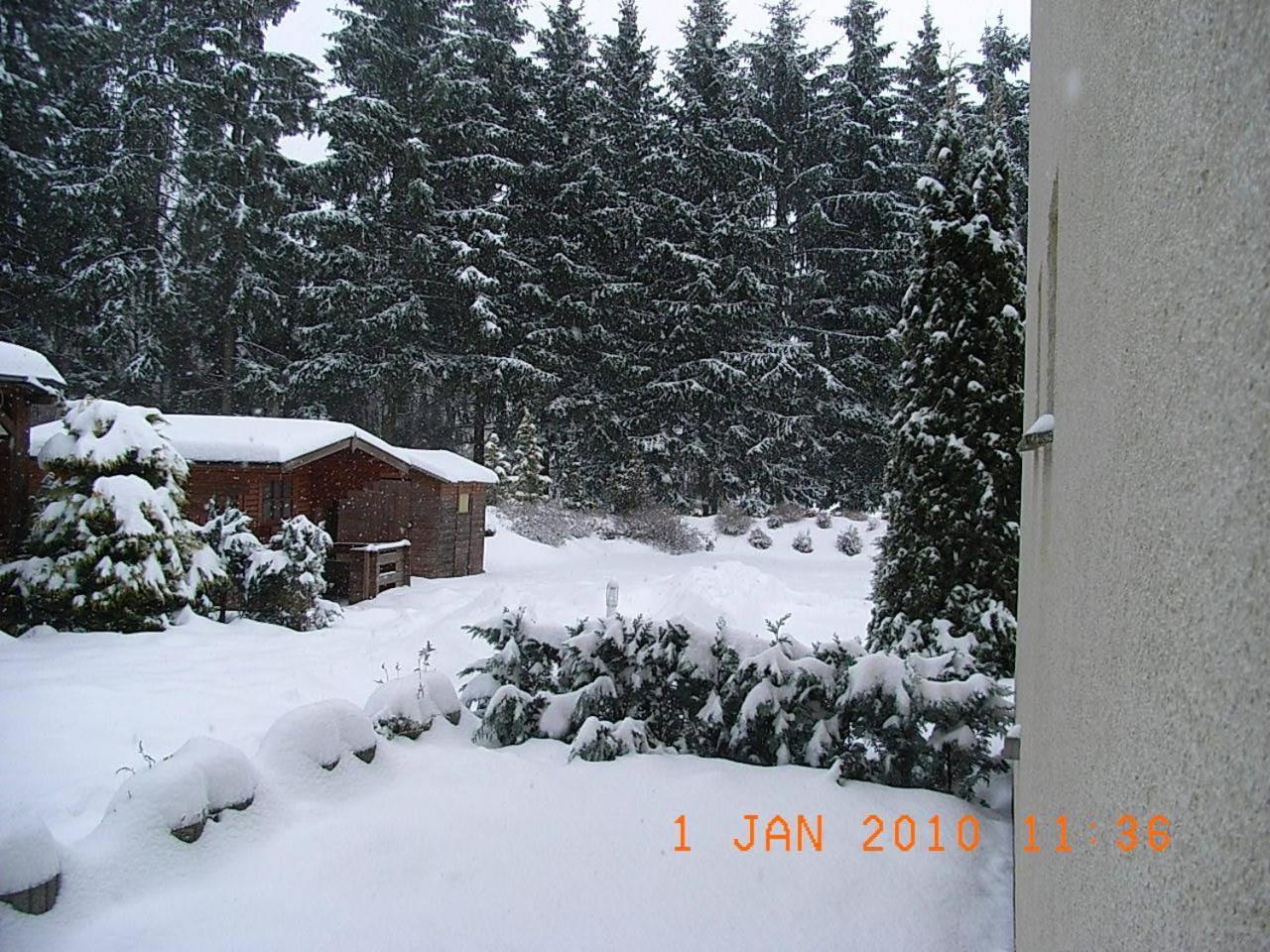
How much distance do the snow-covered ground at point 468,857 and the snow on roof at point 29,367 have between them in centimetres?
156

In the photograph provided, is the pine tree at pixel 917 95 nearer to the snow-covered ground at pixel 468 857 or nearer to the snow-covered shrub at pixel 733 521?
the snow-covered shrub at pixel 733 521

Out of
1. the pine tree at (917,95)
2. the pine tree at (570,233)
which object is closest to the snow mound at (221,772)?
the pine tree at (570,233)

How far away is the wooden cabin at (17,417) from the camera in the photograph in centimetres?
396

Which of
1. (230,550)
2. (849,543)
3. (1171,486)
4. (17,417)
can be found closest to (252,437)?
(230,550)

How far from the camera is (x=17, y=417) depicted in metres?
4.34

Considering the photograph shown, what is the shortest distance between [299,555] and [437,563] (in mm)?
3072

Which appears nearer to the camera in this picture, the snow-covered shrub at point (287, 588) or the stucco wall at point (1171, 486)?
the stucco wall at point (1171, 486)

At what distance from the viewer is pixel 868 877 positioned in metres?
2.28

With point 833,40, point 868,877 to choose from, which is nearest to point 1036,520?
point 868,877

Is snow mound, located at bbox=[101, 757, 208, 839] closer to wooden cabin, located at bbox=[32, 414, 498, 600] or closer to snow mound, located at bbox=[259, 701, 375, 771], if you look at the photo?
snow mound, located at bbox=[259, 701, 375, 771]

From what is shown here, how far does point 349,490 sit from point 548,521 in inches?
172

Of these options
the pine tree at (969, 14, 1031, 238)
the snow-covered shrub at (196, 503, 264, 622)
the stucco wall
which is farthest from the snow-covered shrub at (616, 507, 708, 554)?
the stucco wall

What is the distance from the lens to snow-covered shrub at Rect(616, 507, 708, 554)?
12.5 metres

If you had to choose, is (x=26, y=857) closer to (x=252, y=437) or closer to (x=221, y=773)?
(x=221, y=773)
